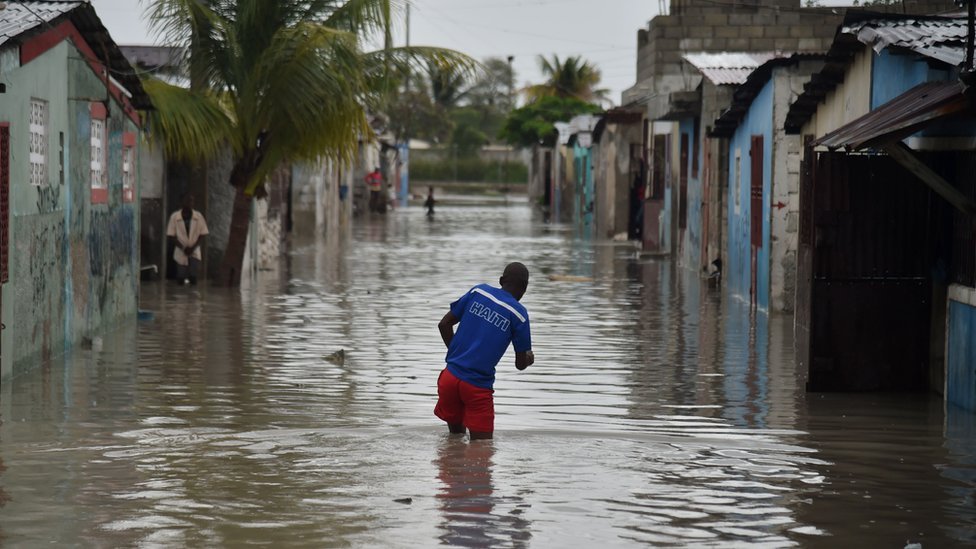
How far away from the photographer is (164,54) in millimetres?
27109

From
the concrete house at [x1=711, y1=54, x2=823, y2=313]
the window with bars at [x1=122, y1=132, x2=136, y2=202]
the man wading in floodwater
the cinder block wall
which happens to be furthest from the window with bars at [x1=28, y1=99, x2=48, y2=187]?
the cinder block wall

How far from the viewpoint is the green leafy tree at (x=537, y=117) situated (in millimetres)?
76581

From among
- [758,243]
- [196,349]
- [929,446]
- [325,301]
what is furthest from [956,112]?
[325,301]

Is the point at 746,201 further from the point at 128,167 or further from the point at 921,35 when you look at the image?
the point at 921,35

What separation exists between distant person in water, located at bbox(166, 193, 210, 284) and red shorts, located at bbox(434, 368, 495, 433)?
578 inches

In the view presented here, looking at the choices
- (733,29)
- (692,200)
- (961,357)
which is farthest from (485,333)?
(733,29)

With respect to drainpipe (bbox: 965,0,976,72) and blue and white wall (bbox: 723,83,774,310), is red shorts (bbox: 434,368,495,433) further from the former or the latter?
blue and white wall (bbox: 723,83,774,310)

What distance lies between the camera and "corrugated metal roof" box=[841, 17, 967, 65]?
1171 centimetres

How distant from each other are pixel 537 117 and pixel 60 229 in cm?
6344

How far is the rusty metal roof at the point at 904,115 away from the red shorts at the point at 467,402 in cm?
358

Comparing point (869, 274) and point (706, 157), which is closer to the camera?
point (869, 274)

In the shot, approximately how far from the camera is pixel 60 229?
15.0m

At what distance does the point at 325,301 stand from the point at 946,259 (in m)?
11.1

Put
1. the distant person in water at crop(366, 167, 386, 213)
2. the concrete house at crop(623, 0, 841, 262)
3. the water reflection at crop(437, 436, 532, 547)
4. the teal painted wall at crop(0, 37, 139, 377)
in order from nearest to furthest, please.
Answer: the water reflection at crop(437, 436, 532, 547), the teal painted wall at crop(0, 37, 139, 377), the concrete house at crop(623, 0, 841, 262), the distant person in water at crop(366, 167, 386, 213)
